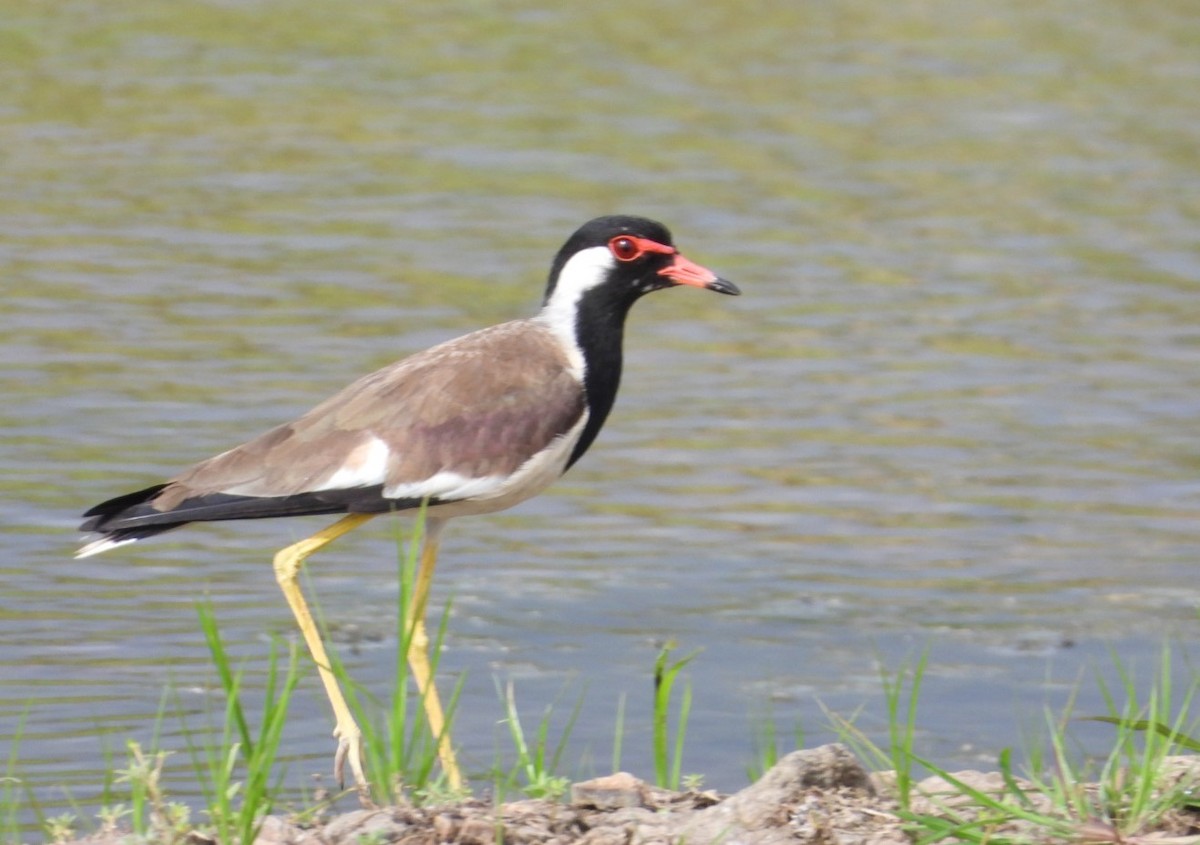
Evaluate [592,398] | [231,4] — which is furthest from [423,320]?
[231,4]

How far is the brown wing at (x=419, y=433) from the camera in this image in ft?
20.0

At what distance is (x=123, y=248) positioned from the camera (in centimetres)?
1234

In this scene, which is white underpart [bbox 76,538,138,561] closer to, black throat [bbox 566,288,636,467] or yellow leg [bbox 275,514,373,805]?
yellow leg [bbox 275,514,373,805]

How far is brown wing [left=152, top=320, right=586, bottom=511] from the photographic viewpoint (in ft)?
20.0

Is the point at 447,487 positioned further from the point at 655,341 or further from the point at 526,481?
the point at 655,341

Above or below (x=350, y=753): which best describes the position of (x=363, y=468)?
above

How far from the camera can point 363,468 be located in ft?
20.1

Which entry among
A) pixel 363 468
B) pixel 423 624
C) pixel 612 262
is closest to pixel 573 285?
pixel 612 262

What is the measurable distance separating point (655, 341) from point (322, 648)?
17.7 ft

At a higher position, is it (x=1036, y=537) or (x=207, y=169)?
(x=207, y=169)

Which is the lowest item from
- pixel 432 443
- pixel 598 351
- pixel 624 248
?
pixel 432 443

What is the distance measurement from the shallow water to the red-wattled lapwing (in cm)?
65

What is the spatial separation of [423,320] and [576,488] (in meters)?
2.20

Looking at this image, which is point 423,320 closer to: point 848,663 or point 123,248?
point 123,248
